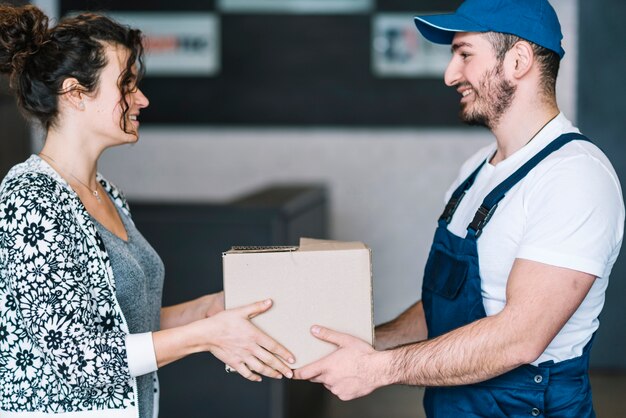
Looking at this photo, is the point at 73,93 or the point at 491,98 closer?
the point at 73,93

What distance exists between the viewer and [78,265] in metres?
1.83

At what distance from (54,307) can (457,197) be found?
3.30 ft

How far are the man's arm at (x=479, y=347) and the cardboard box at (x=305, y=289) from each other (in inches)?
1.3

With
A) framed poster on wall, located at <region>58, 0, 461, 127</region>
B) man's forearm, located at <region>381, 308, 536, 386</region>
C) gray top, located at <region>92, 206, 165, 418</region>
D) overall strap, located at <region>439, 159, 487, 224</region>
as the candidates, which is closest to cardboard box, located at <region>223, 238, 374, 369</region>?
man's forearm, located at <region>381, 308, 536, 386</region>

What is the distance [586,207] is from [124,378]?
0.99 m

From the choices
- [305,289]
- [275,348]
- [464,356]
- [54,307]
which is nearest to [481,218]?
[464,356]

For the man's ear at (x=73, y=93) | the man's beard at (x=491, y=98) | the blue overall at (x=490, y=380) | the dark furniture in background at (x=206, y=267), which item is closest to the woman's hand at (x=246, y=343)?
the blue overall at (x=490, y=380)

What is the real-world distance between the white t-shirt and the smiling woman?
51 centimetres

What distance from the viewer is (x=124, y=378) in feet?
6.00

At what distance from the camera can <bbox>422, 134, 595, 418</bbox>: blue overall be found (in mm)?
1957

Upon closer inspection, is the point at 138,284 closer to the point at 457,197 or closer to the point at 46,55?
the point at 46,55

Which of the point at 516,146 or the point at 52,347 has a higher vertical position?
the point at 516,146

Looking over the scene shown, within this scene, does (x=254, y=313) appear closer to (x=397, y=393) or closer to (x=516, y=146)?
(x=516, y=146)

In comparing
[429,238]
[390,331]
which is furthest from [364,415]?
[390,331]
